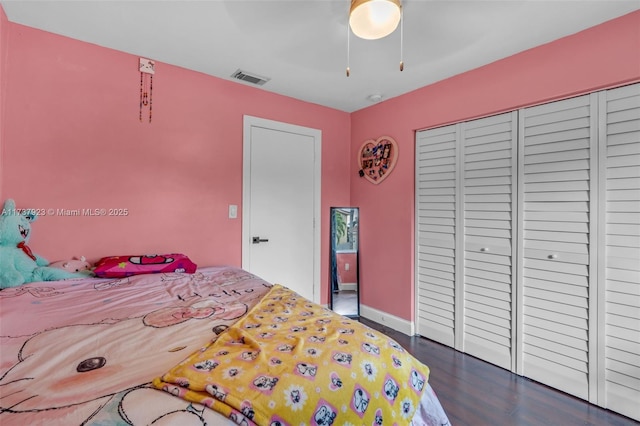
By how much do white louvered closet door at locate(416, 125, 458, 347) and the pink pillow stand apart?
6.67ft

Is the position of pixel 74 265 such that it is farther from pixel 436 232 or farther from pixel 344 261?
pixel 436 232

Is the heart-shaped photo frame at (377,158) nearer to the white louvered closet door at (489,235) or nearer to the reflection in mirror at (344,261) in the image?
the reflection in mirror at (344,261)

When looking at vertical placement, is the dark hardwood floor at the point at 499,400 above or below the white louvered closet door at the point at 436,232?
below

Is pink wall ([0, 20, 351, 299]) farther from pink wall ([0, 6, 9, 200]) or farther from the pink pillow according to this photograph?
the pink pillow

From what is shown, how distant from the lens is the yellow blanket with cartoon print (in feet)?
2.46

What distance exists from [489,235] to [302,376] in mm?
2117

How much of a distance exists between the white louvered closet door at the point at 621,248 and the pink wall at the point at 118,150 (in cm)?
260

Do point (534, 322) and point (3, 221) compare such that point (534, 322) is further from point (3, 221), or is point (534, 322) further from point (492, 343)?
point (3, 221)

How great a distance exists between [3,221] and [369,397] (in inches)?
84.8

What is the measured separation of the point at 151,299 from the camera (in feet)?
5.03

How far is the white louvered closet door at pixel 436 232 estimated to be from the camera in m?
2.66

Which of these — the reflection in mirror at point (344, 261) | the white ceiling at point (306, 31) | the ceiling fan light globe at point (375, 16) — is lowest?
the reflection in mirror at point (344, 261)

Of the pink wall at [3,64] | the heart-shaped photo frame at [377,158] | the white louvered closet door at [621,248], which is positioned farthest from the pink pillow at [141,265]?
the white louvered closet door at [621,248]

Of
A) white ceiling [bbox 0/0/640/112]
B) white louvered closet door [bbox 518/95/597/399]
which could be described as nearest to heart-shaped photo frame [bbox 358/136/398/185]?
white ceiling [bbox 0/0/640/112]
